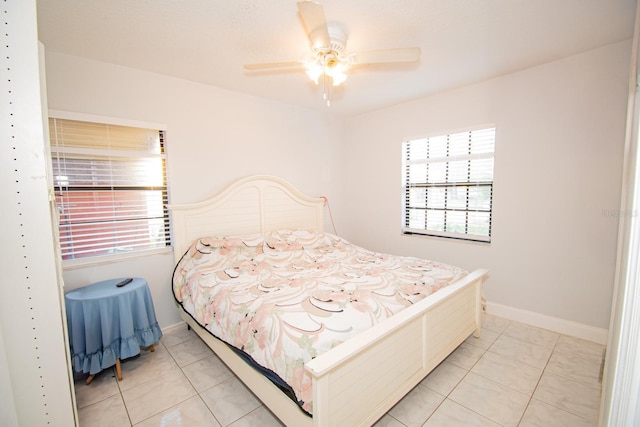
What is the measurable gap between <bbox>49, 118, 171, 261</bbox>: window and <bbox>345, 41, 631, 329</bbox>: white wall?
123 inches

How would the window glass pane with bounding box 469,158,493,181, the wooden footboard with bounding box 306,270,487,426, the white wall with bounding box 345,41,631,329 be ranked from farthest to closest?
1. the window glass pane with bounding box 469,158,493,181
2. the white wall with bounding box 345,41,631,329
3. the wooden footboard with bounding box 306,270,487,426

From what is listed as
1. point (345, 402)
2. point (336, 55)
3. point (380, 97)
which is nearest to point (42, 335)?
point (345, 402)

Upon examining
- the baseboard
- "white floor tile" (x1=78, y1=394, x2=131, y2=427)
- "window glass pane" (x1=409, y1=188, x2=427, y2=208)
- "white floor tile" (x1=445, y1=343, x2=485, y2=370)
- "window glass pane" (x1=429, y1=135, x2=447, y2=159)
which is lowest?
"white floor tile" (x1=78, y1=394, x2=131, y2=427)

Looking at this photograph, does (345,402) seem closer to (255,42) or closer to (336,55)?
(336,55)

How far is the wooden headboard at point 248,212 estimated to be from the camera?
2727 millimetres

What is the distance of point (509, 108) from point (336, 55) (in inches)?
80.9

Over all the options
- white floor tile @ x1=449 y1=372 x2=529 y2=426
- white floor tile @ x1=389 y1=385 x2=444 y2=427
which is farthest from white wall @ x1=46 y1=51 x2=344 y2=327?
white floor tile @ x1=449 y1=372 x2=529 y2=426

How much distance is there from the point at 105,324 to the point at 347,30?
8.96 feet

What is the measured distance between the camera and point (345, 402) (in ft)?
4.25

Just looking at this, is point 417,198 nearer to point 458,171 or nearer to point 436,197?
point 436,197

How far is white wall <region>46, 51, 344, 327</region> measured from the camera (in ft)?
7.38

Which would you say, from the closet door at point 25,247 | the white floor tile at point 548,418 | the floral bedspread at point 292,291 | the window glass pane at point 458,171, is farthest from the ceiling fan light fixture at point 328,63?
the white floor tile at point 548,418

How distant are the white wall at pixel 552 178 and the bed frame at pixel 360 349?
0.73 m

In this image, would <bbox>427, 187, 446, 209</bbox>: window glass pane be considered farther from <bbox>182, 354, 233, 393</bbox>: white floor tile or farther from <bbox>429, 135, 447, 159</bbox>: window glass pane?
<bbox>182, 354, 233, 393</bbox>: white floor tile
